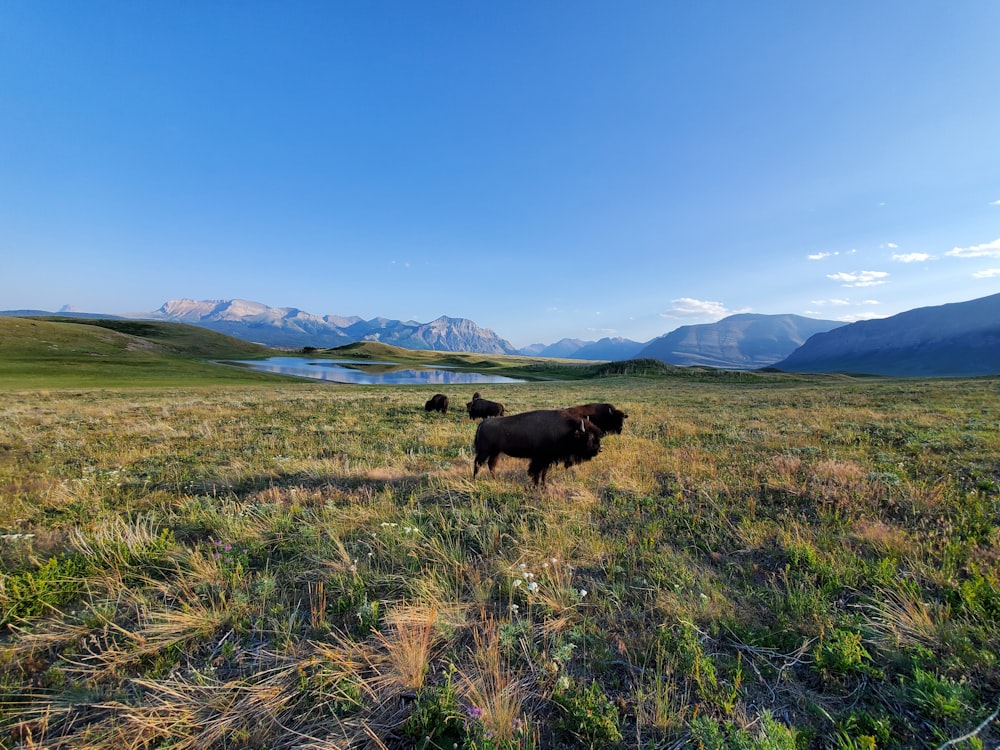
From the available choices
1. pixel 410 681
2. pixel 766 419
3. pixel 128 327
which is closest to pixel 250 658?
pixel 410 681

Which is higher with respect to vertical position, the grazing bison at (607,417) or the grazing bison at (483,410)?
the grazing bison at (607,417)

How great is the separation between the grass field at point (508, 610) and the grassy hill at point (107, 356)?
48.9m

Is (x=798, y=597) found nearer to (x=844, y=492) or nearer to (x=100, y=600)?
(x=844, y=492)

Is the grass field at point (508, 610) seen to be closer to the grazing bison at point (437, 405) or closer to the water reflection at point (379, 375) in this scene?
the grazing bison at point (437, 405)

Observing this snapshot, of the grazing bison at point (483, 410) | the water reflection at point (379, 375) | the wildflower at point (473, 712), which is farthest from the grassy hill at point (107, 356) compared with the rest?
the wildflower at point (473, 712)

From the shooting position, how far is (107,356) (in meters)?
74.0

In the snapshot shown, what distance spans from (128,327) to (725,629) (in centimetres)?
20818

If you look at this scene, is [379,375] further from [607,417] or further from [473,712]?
[473,712]

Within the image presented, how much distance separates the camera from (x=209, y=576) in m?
3.91

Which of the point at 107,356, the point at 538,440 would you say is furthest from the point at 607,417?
the point at 107,356

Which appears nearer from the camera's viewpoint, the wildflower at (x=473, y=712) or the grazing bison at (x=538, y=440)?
the wildflower at (x=473, y=712)

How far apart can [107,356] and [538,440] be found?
103813 millimetres

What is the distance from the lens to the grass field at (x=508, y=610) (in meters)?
2.40

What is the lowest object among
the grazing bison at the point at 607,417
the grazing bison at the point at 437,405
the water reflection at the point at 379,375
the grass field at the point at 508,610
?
the water reflection at the point at 379,375
